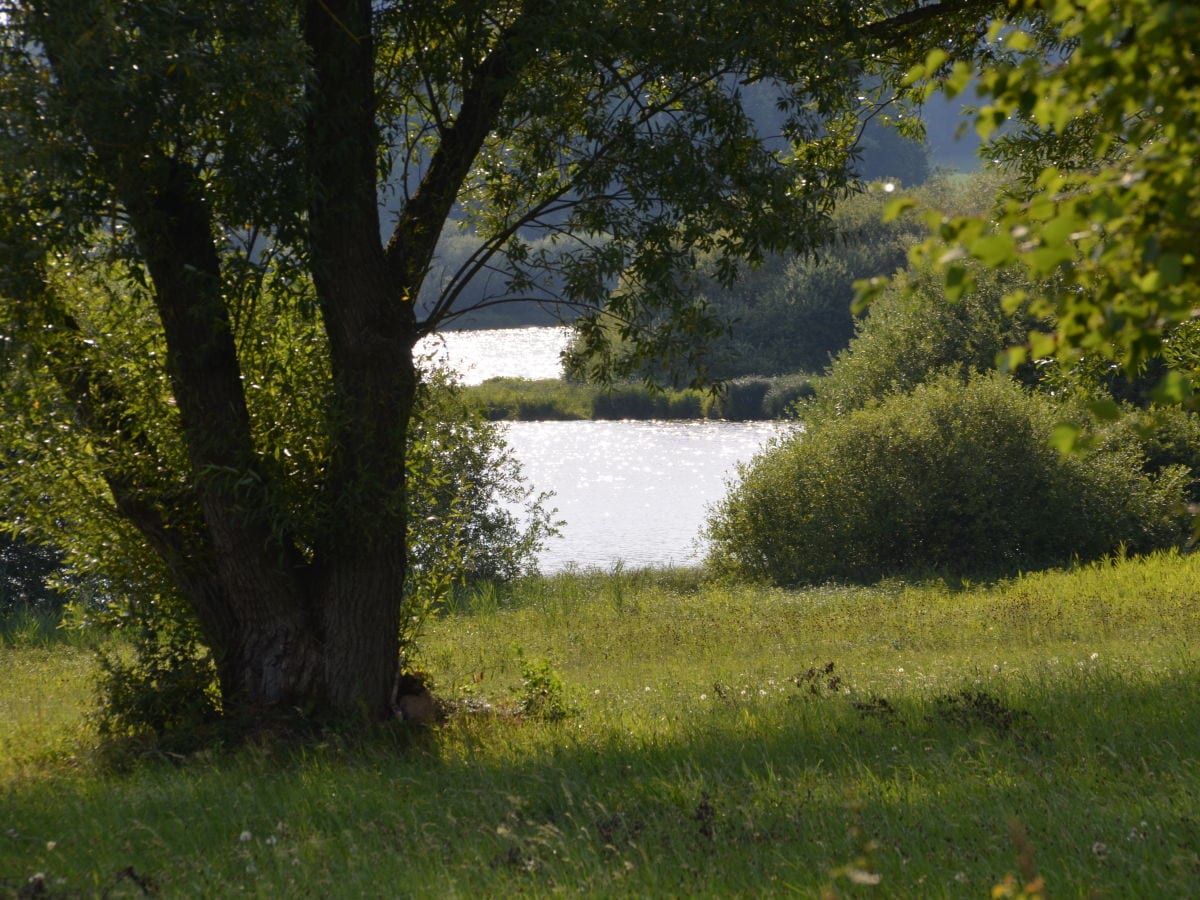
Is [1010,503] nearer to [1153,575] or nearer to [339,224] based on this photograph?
[1153,575]

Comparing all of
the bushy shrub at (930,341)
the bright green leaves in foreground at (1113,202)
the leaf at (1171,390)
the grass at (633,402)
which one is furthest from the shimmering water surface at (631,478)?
the leaf at (1171,390)

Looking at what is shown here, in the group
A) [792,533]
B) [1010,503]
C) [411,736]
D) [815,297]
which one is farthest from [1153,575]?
[815,297]

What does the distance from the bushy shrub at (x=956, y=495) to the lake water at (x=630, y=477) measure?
2.98 m

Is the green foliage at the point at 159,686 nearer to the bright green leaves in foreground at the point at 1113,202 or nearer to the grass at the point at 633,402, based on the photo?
the bright green leaves in foreground at the point at 1113,202

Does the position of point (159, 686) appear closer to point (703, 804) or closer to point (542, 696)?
point (542, 696)

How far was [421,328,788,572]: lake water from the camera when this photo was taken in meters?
29.6

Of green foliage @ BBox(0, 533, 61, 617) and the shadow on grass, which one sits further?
green foliage @ BBox(0, 533, 61, 617)

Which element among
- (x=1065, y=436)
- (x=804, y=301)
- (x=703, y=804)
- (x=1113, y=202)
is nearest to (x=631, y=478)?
(x=804, y=301)

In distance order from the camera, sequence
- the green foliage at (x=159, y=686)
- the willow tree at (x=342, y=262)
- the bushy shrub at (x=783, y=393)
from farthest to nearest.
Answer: the bushy shrub at (x=783, y=393), the green foliage at (x=159, y=686), the willow tree at (x=342, y=262)

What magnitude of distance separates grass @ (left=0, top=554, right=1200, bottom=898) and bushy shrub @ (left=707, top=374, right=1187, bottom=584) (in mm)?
8536

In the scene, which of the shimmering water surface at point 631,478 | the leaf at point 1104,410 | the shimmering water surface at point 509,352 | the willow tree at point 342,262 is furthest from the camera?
the shimmering water surface at point 509,352

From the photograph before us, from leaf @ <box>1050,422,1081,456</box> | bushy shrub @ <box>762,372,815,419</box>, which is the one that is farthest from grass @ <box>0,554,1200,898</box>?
bushy shrub @ <box>762,372,815,419</box>

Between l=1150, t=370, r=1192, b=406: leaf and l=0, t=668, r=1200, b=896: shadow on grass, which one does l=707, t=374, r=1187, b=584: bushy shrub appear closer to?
l=0, t=668, r=1200, b=896: shadow on grass

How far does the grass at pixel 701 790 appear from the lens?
Result: 16.8ft
